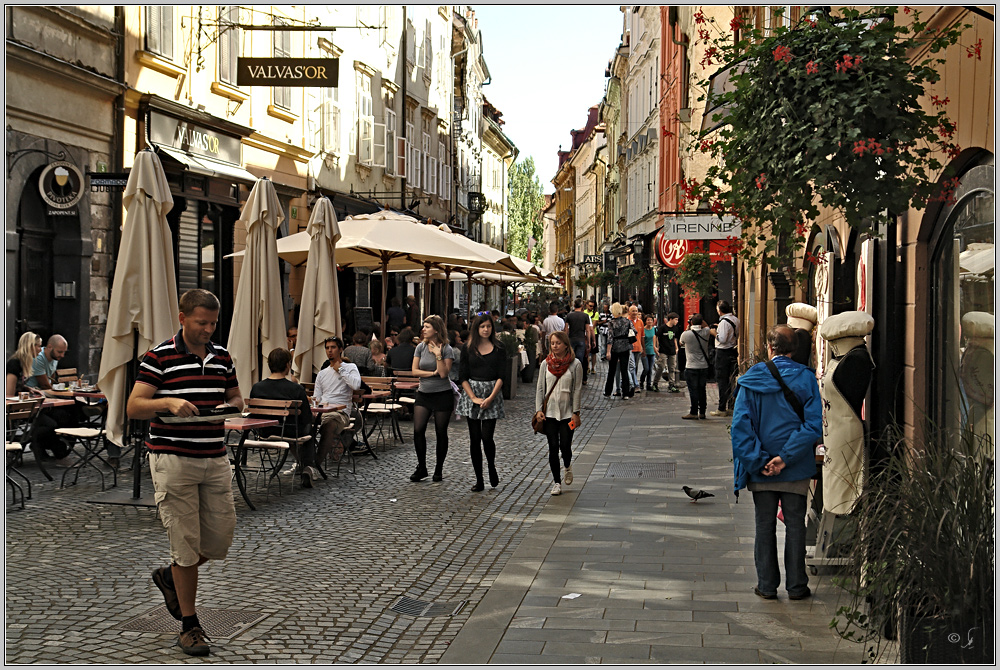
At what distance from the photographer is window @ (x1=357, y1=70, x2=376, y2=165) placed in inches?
1111

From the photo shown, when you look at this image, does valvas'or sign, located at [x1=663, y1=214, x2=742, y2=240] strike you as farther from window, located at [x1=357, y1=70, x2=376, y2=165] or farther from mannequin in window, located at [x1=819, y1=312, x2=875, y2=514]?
window, located at [x1=357, y1=70, x2=376, y2=165]

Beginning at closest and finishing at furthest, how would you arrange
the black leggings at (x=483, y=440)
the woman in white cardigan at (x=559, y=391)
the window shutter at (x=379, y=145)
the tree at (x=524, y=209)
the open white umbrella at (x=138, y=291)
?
the open white umbrella at (x=138, y=291), the woman in white cardigan at (x=559, y=391), the black leggings at (x=483, y=440), the window shutter at (x=379, y=145), the tree at (x=524, y=209)

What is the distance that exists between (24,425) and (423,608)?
663 centimetres

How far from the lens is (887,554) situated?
4.52 m

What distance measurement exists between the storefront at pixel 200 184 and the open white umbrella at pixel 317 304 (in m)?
5.20

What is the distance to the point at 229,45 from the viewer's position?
2000 centimetres

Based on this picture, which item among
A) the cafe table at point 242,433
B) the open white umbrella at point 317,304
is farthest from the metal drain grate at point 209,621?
the open white umbrella at point 317,304

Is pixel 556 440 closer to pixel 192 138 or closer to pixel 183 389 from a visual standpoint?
pixel 183 389

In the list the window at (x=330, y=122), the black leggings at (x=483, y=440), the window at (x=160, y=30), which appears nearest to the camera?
the black leggings at (x=483, y=440)

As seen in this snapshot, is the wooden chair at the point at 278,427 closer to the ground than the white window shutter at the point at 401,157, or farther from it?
closer to the ground

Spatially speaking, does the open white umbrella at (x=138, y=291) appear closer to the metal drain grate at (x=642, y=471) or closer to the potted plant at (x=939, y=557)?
the metal drain grate at (x=642, y=471)

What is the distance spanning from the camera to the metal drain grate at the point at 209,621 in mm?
5789

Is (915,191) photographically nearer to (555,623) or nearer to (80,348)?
(555,623)

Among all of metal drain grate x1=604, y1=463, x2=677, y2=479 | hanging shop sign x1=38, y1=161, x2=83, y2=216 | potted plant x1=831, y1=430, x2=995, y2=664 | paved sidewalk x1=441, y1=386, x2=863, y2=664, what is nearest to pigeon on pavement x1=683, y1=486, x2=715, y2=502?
paved sidewalk x1=441, y1=386, x2=863, y2=664
